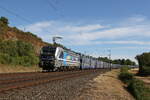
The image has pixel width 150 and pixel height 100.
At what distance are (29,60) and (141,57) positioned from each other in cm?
6346

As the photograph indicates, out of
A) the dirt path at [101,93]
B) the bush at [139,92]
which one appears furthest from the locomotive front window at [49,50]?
the dirt path at [101,93]

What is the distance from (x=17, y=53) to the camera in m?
45.5

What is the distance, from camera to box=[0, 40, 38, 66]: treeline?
38.0 metres

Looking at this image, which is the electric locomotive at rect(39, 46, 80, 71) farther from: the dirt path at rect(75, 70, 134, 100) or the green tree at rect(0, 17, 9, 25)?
the green tree at rect(0, 17, 9, 25)

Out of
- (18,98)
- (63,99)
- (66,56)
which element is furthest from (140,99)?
(66,56)

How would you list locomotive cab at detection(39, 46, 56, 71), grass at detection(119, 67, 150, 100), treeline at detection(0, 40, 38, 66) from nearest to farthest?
1. grass at detection(119, 67, 150, 100)
2. locomotive cab at detection(39, 46, 56, 71)
3. treeline at detection(0, 40, 38, 66)

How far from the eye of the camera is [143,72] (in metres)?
84.9

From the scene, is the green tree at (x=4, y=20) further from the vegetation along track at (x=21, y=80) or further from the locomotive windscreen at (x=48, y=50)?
the vegetation along track at (x=21, y=80)

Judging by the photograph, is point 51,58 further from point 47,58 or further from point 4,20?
point 4,20

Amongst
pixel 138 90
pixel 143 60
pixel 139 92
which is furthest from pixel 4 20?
pixel 139 92

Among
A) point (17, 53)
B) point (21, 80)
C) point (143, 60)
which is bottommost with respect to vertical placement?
point (21, 80)

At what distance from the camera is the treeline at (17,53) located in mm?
37959

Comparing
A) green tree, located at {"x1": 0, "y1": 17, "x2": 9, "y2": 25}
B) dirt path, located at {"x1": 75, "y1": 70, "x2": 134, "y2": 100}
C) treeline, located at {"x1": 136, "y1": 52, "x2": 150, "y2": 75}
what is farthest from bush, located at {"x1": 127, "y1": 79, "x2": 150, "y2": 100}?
treeline, located at {"x1": 136, "y1": 52, "x2": 150, "y2": 75}

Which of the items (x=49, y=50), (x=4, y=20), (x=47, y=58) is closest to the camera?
(x=47, y=58)
